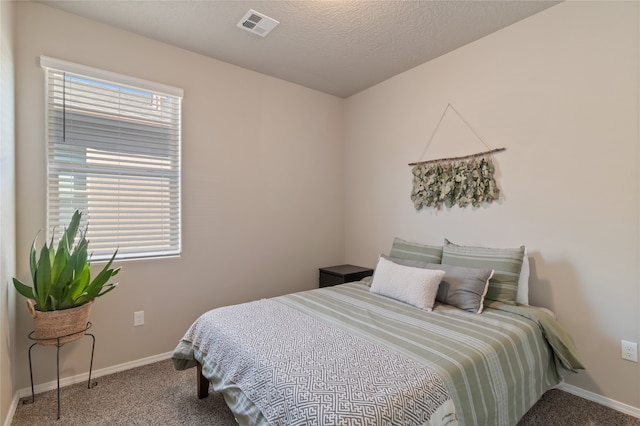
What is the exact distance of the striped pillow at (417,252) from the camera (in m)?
2.58

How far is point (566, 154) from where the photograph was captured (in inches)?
84.2

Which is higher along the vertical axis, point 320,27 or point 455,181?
point 320,27

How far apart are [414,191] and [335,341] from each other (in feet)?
6.17

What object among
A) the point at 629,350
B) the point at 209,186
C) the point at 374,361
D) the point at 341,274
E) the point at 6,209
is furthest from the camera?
the point at 341,274

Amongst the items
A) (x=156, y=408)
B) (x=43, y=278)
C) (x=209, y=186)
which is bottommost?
(x=156, y=408)

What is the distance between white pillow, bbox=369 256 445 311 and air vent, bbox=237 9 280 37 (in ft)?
6.78

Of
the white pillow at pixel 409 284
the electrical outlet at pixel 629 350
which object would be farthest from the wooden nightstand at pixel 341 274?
the electrical outlet at pixel 629 350

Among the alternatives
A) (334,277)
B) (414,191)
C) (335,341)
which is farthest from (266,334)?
(414,191)

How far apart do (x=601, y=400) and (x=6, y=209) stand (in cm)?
384

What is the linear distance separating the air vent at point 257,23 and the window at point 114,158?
82 centimetres

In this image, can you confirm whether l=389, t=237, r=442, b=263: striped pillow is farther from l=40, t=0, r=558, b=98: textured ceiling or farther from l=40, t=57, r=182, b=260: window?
l=40, t=57, r=182, b=260: window

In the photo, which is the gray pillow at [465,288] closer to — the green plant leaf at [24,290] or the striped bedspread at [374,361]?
the striped bedspread at [374,361]

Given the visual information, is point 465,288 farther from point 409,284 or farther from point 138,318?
point 138,318

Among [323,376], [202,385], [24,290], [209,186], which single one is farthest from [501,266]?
[24,290]
